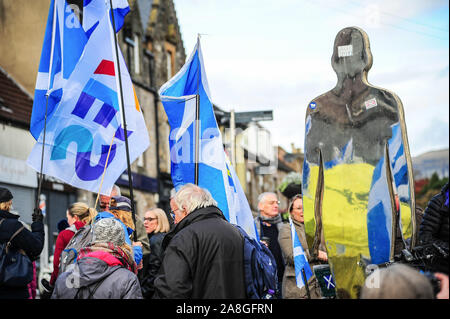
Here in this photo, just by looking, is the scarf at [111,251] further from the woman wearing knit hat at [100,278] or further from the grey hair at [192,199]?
the grey hair at [192,199]

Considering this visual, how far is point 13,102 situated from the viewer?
18062mm

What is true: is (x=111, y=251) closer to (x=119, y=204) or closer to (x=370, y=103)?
(x=370, y=103)

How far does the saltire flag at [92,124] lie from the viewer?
6.60 m

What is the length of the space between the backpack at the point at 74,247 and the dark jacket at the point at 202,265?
5.17 ft

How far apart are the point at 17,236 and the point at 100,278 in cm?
168

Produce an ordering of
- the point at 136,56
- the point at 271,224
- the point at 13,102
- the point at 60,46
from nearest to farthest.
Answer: the point at 60,46
the point at 271,224
the point at 13,102
the point at 136,56

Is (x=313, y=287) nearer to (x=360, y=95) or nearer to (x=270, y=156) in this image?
(x=360, y=95)

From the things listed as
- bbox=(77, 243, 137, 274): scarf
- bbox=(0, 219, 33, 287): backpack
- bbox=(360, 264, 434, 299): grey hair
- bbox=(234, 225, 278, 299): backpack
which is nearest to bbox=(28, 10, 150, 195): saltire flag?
bbox=(0, 219, 33, 287): backpack

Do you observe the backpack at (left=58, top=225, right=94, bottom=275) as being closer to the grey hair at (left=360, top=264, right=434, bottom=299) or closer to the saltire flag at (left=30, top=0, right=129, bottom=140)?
the saltire flag at (left=30, top=0, right=129, bottom=140)

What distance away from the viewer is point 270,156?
164 ft

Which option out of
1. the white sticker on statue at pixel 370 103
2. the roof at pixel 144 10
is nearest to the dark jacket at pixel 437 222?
the white sticker on statue at pixel 370 103

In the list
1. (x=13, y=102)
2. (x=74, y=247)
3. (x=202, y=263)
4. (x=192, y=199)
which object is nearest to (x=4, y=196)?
(x=74, y=247)
